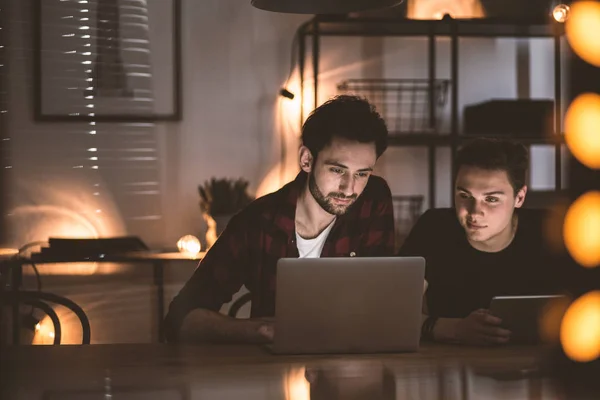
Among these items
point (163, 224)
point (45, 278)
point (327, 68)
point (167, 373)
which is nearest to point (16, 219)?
point (45, 278)

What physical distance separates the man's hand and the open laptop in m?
0.20

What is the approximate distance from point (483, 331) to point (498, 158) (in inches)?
30.8

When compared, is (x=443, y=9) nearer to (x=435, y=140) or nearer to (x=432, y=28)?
(x=432, y=28)

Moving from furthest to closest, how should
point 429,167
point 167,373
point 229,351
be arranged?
point 429,167
point 229,351
point 167,373

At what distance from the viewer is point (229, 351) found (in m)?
1.55

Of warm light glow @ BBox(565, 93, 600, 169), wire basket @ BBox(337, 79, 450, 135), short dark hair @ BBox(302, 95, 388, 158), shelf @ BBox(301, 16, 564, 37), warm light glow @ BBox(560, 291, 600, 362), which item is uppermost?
shelf @ BBox(301, 16, 564, 37)

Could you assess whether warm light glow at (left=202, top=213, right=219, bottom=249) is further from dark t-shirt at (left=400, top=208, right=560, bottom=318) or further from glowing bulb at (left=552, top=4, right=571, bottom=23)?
glowing bulb at (left=552, top=4, right=571, bottom=23)

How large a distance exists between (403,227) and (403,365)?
6.50ft

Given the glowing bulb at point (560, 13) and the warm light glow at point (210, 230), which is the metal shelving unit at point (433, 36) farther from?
the warm light glow at point (210, 230)

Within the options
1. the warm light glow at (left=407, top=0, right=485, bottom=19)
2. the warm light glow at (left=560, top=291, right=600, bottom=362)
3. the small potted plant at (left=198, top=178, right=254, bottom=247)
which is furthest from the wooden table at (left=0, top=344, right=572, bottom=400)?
the warm light glow at (left=407, top=0, right=485, bottom=19)

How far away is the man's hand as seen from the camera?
64.1 inches

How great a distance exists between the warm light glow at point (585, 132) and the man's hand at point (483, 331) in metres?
0.68

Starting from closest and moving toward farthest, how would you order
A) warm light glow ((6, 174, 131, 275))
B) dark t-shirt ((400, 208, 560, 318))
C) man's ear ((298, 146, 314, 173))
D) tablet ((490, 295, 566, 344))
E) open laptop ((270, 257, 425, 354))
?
open laptop ((270, 257, 425, 354))
tablet ((490, 295, 566, 344))
dark t-shirt ((400, 208, 560, 318))
man's ear ((298, 146, 314, 173))
warm light glow ((6, 174, 131, 275))

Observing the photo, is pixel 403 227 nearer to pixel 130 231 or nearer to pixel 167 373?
pixel 130 231
